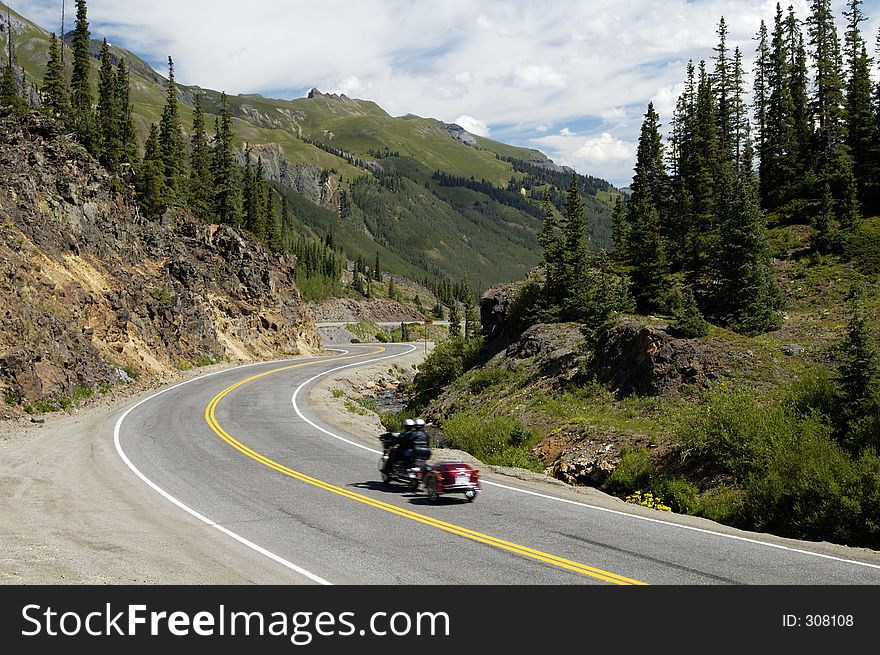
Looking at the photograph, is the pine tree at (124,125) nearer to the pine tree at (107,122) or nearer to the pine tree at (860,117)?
the pine tree at (107,122)

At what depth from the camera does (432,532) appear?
11992mm

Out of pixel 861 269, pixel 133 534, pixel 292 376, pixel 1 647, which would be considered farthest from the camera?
pixel 292 376

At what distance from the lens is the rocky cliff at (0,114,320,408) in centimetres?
3097

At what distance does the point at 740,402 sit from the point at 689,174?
3960cm

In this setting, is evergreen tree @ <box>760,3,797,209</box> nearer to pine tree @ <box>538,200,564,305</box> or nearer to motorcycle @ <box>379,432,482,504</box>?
pine tree @ <box>538,200,564,305</box>

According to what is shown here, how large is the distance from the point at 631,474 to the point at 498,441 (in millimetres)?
6682

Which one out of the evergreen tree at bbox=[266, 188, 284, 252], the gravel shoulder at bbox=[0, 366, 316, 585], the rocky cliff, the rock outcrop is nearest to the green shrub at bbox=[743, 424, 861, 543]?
the rock outcrop

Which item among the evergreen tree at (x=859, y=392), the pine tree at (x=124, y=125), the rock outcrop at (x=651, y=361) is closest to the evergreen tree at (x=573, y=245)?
the rock outcrop at (x=651, y=361)

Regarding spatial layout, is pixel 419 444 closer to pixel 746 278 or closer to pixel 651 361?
pixel 651 361

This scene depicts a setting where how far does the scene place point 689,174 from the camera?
53.4 metres

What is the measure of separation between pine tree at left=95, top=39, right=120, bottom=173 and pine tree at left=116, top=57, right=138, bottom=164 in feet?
2.55

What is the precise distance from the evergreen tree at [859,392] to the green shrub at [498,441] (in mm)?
9484

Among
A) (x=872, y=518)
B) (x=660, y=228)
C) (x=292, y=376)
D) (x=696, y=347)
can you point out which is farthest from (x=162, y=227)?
(x=872, y=518)

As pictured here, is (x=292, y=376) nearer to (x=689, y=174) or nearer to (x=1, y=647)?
(x=689, y=174)
